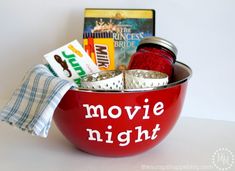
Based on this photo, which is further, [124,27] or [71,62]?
[124,27]

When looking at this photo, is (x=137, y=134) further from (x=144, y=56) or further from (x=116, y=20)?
(x=116, y=20)

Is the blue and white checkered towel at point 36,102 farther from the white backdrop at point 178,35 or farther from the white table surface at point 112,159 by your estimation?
the white backdrop at point 178,35

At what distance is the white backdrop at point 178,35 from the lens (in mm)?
876

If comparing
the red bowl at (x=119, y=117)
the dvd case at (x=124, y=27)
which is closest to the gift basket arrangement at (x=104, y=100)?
the red bowl at (x=119, y=117)

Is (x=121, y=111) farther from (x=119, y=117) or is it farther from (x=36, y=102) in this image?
(x=36, y=102)

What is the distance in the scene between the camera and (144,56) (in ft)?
2.44

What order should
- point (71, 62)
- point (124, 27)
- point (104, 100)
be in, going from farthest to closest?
point (124, 27), point (71, 62), point (104, 100)

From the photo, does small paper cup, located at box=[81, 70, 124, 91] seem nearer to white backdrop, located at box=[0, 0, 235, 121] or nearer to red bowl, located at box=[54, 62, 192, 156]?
red bowl, located at box=[54, 62, 192, 156]

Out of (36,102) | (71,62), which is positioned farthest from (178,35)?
(36,102)

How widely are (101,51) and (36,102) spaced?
24 centimetres

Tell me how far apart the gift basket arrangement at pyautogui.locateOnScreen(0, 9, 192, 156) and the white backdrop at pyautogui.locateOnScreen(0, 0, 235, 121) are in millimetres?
146

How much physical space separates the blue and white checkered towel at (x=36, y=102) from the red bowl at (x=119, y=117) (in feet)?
0.11

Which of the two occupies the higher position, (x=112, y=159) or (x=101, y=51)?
(x=101, y=51)

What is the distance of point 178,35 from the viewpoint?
0.90m
